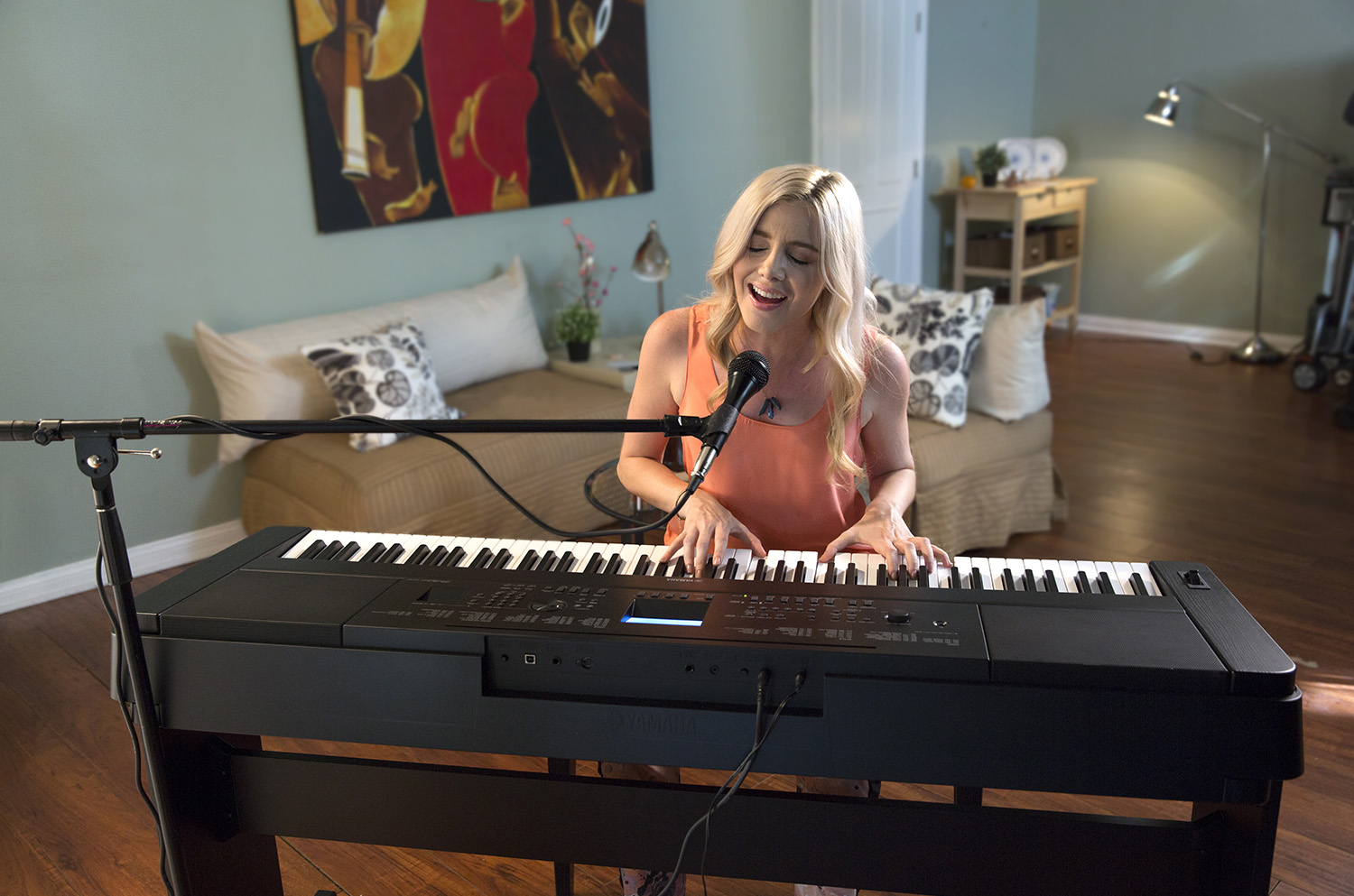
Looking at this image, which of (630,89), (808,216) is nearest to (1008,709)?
(808,216)

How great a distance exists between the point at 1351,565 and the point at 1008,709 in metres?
2.62

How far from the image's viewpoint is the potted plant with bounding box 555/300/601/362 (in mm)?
4055

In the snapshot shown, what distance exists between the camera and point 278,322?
3.54 m

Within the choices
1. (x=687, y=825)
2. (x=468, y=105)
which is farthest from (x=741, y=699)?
(x=468, y=105)

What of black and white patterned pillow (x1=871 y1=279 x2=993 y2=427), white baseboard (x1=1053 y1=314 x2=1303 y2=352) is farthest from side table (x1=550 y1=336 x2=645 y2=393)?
white baseboard (x1=1053 y1=314 x2=1303 y2=352)

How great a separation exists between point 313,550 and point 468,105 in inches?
111

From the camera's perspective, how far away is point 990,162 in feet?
19.5

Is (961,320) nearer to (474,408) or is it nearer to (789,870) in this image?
(474,408)

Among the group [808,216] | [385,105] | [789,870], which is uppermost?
[385,105]

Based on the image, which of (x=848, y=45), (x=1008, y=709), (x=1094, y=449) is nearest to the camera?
(x=1008, y=709)

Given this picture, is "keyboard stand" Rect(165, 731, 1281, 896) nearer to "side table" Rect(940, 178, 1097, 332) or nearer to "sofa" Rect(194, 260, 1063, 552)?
"sofa" Rect(194, 260, 1063, 552)

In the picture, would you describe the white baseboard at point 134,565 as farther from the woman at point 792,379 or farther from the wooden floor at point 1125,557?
the woman at point 792,379

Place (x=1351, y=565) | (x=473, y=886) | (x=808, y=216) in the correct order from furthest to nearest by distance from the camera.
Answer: (x=1351, y=565) → (x=473, y=886) → (x=808, y=216)

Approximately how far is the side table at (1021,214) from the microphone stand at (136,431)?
511 centimetres
